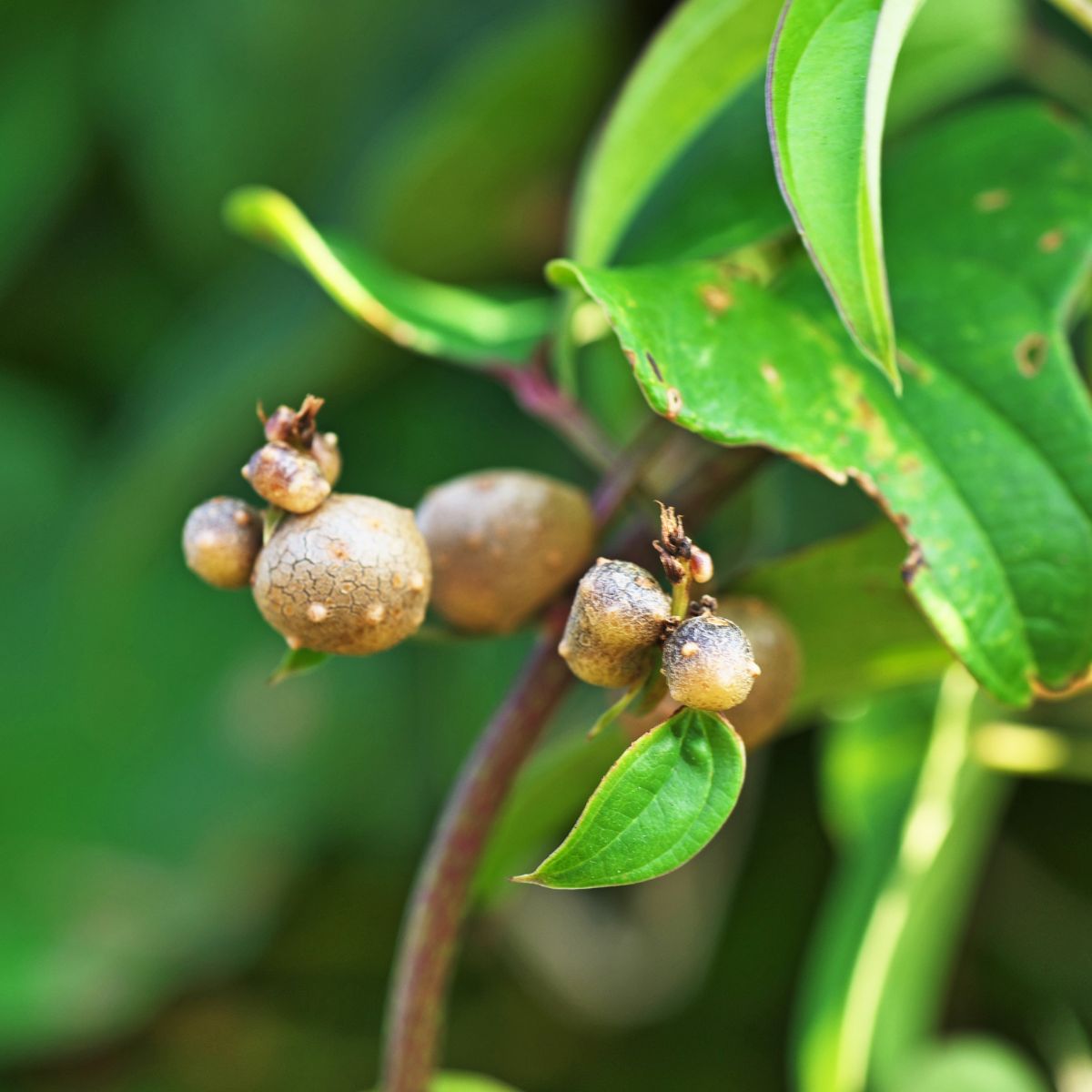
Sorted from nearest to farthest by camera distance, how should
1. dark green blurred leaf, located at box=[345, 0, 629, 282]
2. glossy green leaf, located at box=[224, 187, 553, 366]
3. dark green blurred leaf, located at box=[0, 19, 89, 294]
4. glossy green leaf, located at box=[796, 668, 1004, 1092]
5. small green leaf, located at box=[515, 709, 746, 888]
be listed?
small green leaf, located at box=[515, 709, 746, 888] → glossy green leaf, located at box=[224, 187, 553, 366] → glossy green leaf, located at box=[796, 668, 1004, 1092] → dark green blurred leaf, located at box=[345, 0, 629, 282] → dark green blurred leaf, located at box=[0, 19, 89, 294]

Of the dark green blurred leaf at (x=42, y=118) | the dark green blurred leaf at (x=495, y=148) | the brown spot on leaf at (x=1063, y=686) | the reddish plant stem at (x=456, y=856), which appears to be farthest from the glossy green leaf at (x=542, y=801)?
the dark green blurred leaf at (x=42, y=118)

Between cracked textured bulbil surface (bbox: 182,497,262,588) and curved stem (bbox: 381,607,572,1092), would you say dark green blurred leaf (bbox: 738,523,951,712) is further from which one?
cracked textured bulbil surface (bbox: 182,497,262,588)

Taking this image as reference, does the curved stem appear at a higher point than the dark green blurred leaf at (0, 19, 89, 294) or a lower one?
lower

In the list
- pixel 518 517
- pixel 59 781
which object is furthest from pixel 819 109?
pixel 59 781

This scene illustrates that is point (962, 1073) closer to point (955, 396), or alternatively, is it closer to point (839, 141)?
point (955, 396)

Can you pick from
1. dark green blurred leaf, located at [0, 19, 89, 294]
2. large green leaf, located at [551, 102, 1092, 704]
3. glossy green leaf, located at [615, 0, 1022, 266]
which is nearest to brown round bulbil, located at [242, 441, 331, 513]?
large green leaf, located at [551, 102, 1092, 704]

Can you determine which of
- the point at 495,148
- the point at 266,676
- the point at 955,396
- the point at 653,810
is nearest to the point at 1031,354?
the point at 955,396

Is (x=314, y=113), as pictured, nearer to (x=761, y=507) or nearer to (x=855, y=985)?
(x=761, y=507)
